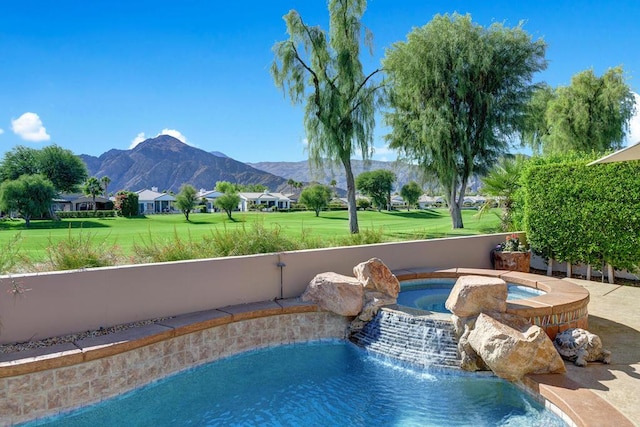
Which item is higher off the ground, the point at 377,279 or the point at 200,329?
the point at 377,279

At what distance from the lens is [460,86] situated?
13.2 meters

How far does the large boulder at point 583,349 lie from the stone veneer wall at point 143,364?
263 centimetres

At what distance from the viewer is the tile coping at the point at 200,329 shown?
3.05 m

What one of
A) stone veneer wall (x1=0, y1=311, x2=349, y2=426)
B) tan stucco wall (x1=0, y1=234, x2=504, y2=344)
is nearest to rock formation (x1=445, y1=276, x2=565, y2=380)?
stone veneer wall (x1=0, y1=311, x2=349, y2=426)

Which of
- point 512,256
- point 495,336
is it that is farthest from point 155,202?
point 495,336

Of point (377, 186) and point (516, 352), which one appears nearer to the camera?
point (516, 352)

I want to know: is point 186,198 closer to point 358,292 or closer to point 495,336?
point 358,292

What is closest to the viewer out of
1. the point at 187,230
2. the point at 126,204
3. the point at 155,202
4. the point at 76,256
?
the point at 76,256

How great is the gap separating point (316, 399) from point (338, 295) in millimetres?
1739

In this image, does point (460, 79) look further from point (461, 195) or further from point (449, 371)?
point (449, 371)

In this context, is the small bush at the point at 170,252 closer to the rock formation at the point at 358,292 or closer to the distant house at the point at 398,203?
the rock formation at the point at 358,292

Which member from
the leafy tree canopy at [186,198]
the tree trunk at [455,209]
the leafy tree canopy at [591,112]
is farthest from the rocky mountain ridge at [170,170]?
the tree trunk at [455,209]

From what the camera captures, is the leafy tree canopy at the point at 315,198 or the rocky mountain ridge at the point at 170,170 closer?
the leafy tree canopy at the point at 315,198

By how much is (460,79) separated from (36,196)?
23147mm
